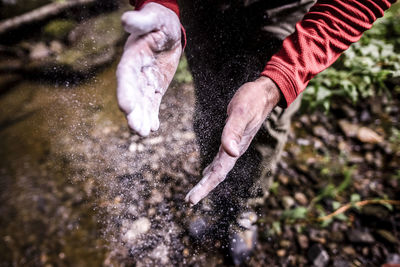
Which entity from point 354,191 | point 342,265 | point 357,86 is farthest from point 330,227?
point 357,86

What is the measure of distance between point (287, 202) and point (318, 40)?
1429mm

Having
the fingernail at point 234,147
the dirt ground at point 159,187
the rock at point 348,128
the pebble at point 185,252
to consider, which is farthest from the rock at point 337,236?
the fingernail at point 234,147

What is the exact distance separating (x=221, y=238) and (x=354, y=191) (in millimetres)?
1313

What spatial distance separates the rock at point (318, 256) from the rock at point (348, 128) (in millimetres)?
1300

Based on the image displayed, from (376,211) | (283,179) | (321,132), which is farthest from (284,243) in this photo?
(321,132)

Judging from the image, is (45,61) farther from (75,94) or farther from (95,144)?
(95,144)

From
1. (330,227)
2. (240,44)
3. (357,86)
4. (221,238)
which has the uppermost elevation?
(240,44)

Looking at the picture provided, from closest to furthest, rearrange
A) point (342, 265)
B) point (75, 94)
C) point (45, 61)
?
point (342, 265)
point (75, 94)
point (45, 61)

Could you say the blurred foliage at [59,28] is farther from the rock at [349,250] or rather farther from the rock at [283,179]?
the rock at [349,250]

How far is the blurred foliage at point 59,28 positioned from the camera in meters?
2.95

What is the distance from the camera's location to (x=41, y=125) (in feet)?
7.95

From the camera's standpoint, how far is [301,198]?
2.05m

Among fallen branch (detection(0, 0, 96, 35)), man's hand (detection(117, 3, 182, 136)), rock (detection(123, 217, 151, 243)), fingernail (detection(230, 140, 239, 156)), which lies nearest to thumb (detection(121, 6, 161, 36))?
man's hand (detection(117, 3, 182, 136))

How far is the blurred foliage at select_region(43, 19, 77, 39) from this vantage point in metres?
2.95
